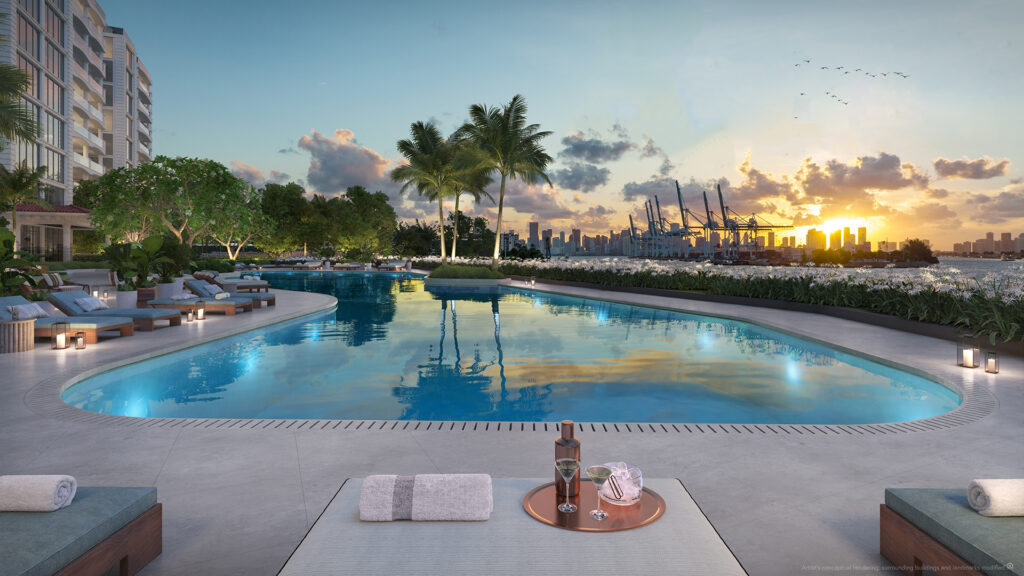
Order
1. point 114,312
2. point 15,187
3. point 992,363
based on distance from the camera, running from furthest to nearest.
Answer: point 15,187
point 114,312
point 992,363

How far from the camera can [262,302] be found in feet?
50.2

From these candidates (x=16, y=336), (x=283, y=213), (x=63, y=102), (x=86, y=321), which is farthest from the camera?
(x=283, y=213)

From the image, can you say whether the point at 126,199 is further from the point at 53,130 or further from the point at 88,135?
the point at 88,135

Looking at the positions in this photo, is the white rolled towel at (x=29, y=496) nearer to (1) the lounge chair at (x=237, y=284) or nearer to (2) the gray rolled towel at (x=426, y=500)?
(2) the gray rolled towel at (x=426, y=500)

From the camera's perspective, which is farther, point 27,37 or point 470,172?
point 27,37

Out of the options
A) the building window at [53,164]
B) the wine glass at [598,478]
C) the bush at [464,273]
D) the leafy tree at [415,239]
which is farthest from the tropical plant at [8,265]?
the leafy tree at [415,239]

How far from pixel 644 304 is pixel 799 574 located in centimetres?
1397

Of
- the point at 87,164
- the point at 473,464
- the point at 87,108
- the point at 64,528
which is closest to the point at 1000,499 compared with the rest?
the point at 473,464

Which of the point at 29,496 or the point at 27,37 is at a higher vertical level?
the point at 27,37

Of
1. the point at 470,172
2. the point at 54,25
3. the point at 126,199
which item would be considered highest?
the point at 54,25

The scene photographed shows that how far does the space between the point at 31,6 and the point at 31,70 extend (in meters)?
3.90

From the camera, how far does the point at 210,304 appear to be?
505 inches

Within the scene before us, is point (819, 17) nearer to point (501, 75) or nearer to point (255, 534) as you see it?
point (501, 75)

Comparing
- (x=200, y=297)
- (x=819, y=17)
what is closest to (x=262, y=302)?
(x=200, y=297)
